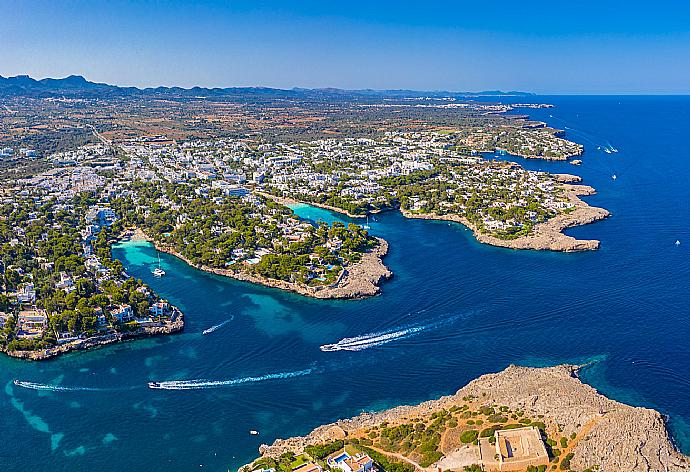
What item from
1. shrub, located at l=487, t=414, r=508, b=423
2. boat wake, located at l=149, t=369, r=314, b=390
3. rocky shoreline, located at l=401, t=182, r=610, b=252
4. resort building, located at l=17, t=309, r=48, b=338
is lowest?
boat wake, located at l=149, t=369, r=314, b=390

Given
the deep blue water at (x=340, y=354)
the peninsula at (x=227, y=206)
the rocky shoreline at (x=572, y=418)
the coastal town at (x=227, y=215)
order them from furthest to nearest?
the peninsula at (x=227, y=206) → the coastal town at (x=227, y=215) → the deep blue water at (x=340, y=354) → the rocky shoreline at (x=572, y=418)

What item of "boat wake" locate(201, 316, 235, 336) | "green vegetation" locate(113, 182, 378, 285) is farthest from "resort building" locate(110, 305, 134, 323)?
"green vegetation" locate(113, 182, 378, 285)

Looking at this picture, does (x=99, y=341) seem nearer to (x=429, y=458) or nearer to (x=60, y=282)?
(x=60, y=282)

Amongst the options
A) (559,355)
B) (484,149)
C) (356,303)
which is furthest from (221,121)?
(559,355)

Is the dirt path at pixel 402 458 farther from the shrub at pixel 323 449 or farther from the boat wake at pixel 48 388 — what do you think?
the boat wake at pixel 48 388

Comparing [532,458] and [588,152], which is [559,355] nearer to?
[532,458]

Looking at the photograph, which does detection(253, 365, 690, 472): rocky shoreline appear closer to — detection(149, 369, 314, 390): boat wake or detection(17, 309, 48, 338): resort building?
detection(149, 369, 314, 390): boat wake

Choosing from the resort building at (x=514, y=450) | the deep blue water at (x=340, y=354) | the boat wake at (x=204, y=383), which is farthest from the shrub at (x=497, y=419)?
the boat wake at (x=204, y=383)
